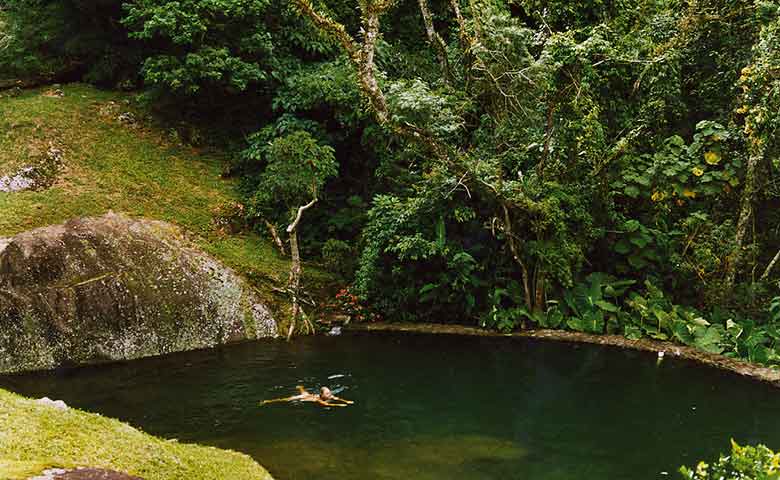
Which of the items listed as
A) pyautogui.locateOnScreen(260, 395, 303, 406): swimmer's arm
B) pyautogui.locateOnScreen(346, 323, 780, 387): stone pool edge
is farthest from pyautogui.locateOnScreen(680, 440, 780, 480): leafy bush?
pyautogui.locateOnScreen(346, 323, 780, 387): stone pool edge

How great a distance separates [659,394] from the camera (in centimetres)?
808

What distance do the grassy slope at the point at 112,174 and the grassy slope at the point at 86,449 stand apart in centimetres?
597

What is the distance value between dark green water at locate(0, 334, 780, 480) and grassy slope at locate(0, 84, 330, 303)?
8.47ft

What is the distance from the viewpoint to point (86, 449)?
434cm

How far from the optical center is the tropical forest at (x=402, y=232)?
734 centimetres

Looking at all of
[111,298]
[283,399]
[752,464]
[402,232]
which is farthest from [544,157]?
[752,464]

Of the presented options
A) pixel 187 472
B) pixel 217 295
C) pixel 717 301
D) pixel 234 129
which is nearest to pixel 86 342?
pixel 217 295

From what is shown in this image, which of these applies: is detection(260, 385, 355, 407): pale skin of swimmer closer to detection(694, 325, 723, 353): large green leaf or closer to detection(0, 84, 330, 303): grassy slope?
detection(0, 84, 330, 303): grassy slope

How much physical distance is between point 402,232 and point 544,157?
277cm

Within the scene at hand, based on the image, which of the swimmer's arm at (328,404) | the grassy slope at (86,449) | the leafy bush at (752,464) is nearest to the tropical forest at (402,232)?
the swimmer's arm at (328,404)

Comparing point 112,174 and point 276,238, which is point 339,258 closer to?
point 276,238

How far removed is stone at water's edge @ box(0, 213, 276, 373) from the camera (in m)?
9.04

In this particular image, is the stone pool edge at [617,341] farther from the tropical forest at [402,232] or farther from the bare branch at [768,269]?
the bare branch at [768,269]

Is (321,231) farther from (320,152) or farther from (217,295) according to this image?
(217,295)
